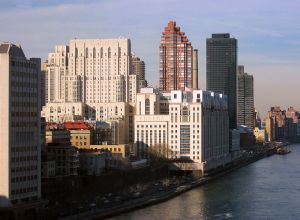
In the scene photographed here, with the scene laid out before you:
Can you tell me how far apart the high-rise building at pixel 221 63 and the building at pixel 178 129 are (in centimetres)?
5887

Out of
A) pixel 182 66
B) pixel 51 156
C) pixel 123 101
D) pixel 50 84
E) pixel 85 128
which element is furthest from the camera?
pixel 182 66

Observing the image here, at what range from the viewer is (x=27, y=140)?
100 feet

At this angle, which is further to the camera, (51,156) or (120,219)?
(51,156)

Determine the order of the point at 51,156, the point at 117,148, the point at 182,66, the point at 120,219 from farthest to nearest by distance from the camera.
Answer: the point at 182,66
the point at 117,148
the point at 51,156
the point at 120,219

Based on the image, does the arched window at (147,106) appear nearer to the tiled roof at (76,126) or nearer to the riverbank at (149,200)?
the tiled roof at (76,126)

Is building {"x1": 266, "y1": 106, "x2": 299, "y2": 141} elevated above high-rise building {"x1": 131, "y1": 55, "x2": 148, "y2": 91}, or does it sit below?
below

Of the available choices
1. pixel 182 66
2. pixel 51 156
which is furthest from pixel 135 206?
pixel 182 66

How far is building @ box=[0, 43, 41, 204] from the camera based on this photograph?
2942cm

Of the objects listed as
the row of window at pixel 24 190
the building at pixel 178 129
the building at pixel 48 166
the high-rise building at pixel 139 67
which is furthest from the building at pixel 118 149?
the high-rise building at pixel 139 67

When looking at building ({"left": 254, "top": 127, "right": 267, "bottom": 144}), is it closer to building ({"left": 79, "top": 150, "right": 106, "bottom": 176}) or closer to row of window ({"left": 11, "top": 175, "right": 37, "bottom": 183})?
building ({"left": 79, "top": 150, "right": 106, "bottom": 176})

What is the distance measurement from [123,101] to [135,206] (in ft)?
128

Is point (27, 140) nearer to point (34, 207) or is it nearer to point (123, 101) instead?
point (34, 207)

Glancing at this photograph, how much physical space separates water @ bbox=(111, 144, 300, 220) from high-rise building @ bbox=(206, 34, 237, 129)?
6298 centimetres

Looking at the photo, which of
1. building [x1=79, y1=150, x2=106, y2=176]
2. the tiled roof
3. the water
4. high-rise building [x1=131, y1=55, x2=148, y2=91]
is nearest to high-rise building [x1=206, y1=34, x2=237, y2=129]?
high-rise building [x1=131, y1=55, x2=148, y2=91]
